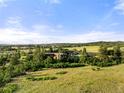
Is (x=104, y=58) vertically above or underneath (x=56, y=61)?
above

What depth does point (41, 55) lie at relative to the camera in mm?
124250

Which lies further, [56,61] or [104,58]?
[104,58]

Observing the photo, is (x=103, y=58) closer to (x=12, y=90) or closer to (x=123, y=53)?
(x=123, y=53)

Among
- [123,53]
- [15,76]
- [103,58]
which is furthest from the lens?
[123,53]

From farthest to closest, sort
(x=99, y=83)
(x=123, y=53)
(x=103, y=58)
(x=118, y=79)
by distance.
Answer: (x=123, y=53), (x=103, y=58), (x=118, y=79), (x=99, y=83)

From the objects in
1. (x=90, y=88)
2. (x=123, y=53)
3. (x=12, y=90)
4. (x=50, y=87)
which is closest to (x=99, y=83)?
(x=90, y=88)

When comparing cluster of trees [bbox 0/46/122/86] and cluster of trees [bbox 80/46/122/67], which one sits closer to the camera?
cluster of trees [bbox 0/46/122/86]

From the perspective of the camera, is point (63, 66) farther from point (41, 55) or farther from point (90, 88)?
point (90, 88)

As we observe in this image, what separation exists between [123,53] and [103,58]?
1534cm

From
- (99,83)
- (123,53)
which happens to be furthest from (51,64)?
(99,83)

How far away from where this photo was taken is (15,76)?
84812mm

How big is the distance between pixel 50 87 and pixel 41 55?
213ft

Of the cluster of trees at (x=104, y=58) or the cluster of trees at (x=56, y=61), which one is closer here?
the cluster of trees at (x=56, y=61)

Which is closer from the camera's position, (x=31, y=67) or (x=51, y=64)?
(x=31, y=67)
